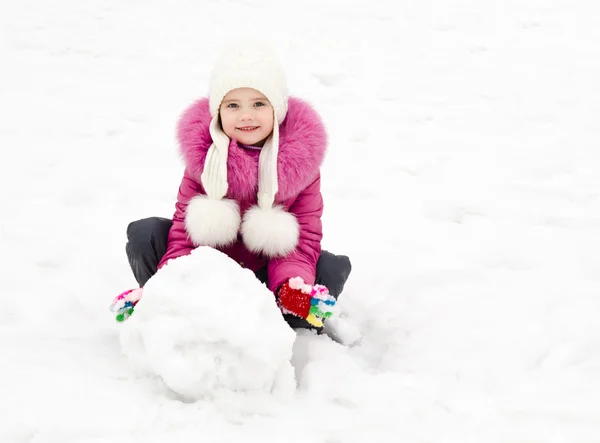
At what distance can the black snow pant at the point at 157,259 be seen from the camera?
77.0 inches

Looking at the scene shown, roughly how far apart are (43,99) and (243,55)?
103 inches

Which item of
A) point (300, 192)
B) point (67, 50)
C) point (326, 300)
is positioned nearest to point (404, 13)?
point (67, 50)

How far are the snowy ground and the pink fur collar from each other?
20.3 inches

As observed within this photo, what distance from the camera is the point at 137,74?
4648 millimetres

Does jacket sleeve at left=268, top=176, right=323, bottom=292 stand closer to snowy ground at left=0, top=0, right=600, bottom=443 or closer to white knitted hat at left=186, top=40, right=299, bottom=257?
white knitted hat at left=186, top=40, right=299, bottom=257

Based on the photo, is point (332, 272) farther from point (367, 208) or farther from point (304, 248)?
point (367, 208)

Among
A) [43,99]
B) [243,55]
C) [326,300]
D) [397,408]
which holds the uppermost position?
[243,55]

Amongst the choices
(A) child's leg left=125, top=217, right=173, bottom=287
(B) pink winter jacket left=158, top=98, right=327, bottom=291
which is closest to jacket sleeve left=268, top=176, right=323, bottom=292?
(B) pink winter jacket left=158, top=98, right=327, bottom=291

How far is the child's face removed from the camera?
192cm

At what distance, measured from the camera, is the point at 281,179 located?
6.26 ft

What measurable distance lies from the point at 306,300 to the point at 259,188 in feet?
1.37

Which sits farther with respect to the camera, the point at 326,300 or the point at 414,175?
the point at 414,175

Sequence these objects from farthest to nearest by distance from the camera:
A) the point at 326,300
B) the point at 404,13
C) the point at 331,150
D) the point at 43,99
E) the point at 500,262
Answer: the point at 404,13 → the point at 43,99 → the point at 331,150 → the point at 500,262 → the point at 326,300

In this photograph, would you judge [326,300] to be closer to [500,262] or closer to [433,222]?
[500,262]
